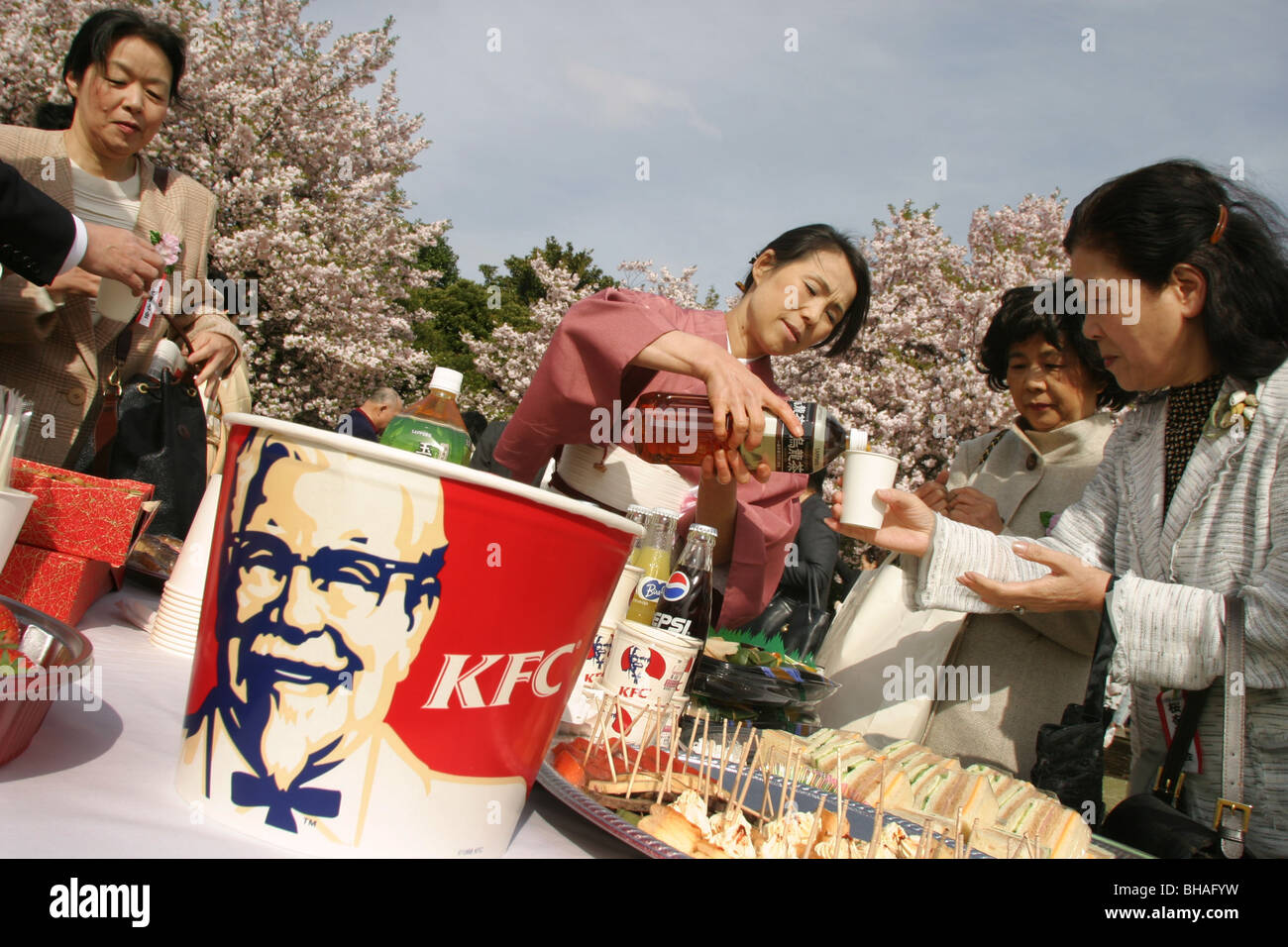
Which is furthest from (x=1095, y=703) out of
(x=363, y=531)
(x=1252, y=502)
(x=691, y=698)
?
(x=363, y=531)

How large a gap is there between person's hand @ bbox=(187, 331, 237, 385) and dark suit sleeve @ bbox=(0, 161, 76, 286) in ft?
1.58

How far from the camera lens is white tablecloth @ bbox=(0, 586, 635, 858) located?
576 millimetres

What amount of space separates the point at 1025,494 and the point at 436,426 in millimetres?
2178

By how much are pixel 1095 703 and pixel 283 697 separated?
71.4 inches

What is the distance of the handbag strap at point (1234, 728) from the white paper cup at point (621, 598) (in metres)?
1.21

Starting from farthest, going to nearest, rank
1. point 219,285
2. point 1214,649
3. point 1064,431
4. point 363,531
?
point 219,285, point 1064,431, point 1214,649, point 363,531

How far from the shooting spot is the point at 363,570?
1.89 feet

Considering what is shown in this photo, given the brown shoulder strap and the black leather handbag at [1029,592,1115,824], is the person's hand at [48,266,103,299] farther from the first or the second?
the brown shoulder strap

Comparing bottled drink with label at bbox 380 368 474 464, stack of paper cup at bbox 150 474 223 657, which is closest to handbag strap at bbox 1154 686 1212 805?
bottled drink with label at bbox 380 368 474 464

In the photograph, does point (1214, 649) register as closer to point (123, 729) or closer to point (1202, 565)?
point (1202, 565)

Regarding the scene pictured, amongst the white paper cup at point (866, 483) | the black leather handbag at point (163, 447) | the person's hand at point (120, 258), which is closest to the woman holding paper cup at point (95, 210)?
the black leather handbag at point (163, 447)

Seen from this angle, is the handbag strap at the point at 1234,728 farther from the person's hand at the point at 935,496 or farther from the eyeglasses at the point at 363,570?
the eyeglasses at the point at 363,570

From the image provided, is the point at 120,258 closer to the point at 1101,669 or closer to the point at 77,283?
the point at 77,283

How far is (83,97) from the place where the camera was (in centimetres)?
231
